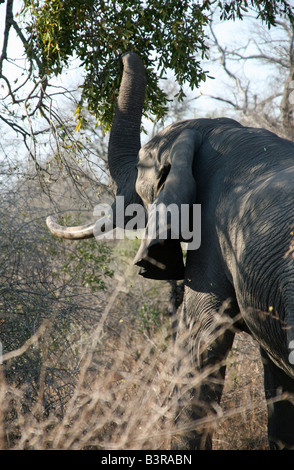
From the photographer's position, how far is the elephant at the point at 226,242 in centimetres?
303

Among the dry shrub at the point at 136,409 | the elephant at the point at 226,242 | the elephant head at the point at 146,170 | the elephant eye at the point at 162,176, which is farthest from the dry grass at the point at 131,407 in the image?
the elephant eye at the point at 162,176

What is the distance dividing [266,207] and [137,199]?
5.30 ft

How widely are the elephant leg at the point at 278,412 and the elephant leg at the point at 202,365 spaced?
1.51 ft

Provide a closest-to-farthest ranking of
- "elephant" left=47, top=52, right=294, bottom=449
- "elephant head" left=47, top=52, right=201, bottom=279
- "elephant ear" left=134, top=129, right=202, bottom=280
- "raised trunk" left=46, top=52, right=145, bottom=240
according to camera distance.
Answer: "elephant" left=47, top=52, right=294, bottom=449 → "elephant ear" left=134, top=129, right=202, bottom=280 → "elephant head" left=47, top=52, right=201, bottom=279 → "raised trunk" left=46, top=52, right=145, bottom=240

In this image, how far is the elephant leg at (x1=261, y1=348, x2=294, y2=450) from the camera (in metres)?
4.01

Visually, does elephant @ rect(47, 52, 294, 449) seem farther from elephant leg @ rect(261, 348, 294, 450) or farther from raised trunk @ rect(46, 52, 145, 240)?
raised trunk @ rect(46, 52, 145, 240)

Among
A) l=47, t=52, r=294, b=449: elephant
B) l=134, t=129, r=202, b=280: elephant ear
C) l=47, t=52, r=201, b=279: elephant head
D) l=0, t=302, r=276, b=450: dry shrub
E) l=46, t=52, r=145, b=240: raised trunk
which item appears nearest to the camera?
l=47, t=52, r=294, b=449: elephant

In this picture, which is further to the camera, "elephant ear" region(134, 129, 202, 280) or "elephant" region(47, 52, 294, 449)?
"elephant ear" region(134, 129, 202, 280)

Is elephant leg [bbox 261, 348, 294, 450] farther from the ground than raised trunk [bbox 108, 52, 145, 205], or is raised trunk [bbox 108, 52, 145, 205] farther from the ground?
raised trunk [bbox 108, 52, 145, 205]

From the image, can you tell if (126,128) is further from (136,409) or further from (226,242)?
(136,409)

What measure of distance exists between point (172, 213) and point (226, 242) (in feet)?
1.28

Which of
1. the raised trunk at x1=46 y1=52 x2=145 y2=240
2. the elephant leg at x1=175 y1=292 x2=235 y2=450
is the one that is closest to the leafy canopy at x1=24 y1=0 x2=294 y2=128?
the raised trunk at x1=46 y1=52 x2=145 y2=240

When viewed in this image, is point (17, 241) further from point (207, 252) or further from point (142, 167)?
point (207, 252)
